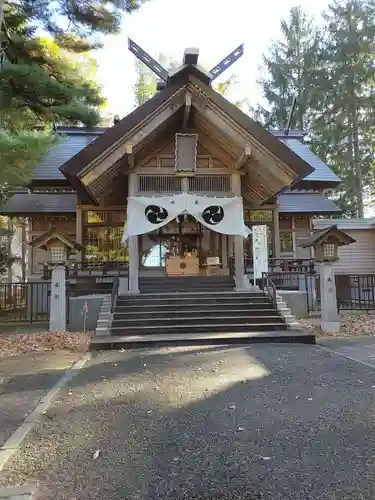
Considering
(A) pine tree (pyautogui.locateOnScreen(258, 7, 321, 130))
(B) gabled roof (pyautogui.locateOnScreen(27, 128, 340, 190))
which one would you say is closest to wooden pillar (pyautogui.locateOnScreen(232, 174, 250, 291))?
(B) gabled roof (pyautogui.locateOnScreen(27, 128, 340, 190))

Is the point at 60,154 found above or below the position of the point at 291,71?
below

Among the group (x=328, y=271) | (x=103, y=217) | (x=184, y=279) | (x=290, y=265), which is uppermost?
(x=103, y=217)

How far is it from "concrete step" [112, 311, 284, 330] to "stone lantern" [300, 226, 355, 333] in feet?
4.07

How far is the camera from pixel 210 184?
11469 millimetres

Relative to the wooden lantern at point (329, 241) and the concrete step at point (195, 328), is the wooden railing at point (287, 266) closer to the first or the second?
the wooden lantern at point (329, 241)

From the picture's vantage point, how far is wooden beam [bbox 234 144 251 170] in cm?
1020

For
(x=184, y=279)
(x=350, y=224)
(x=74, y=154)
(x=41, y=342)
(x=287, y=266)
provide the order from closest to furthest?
(x=41, y=342)
(x=184, y=279)
(x=287, y=266)
(x=74, y=154)
(x=350, y=224)

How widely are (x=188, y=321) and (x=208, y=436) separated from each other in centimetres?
554

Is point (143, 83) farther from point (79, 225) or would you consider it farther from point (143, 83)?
point (79, 225)

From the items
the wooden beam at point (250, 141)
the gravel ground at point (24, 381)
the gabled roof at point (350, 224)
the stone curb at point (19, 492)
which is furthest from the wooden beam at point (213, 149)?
the stone curb at point (19, 492)

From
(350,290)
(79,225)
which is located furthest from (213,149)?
(350,290)

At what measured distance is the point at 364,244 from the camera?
19.0 m

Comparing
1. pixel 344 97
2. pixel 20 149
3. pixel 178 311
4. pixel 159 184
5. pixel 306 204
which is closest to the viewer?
pixel 20 149

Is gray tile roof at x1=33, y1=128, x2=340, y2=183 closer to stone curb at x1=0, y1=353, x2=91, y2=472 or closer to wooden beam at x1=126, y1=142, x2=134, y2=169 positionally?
wooden beam at x1=126, y1=142, x2=134, y2=169
